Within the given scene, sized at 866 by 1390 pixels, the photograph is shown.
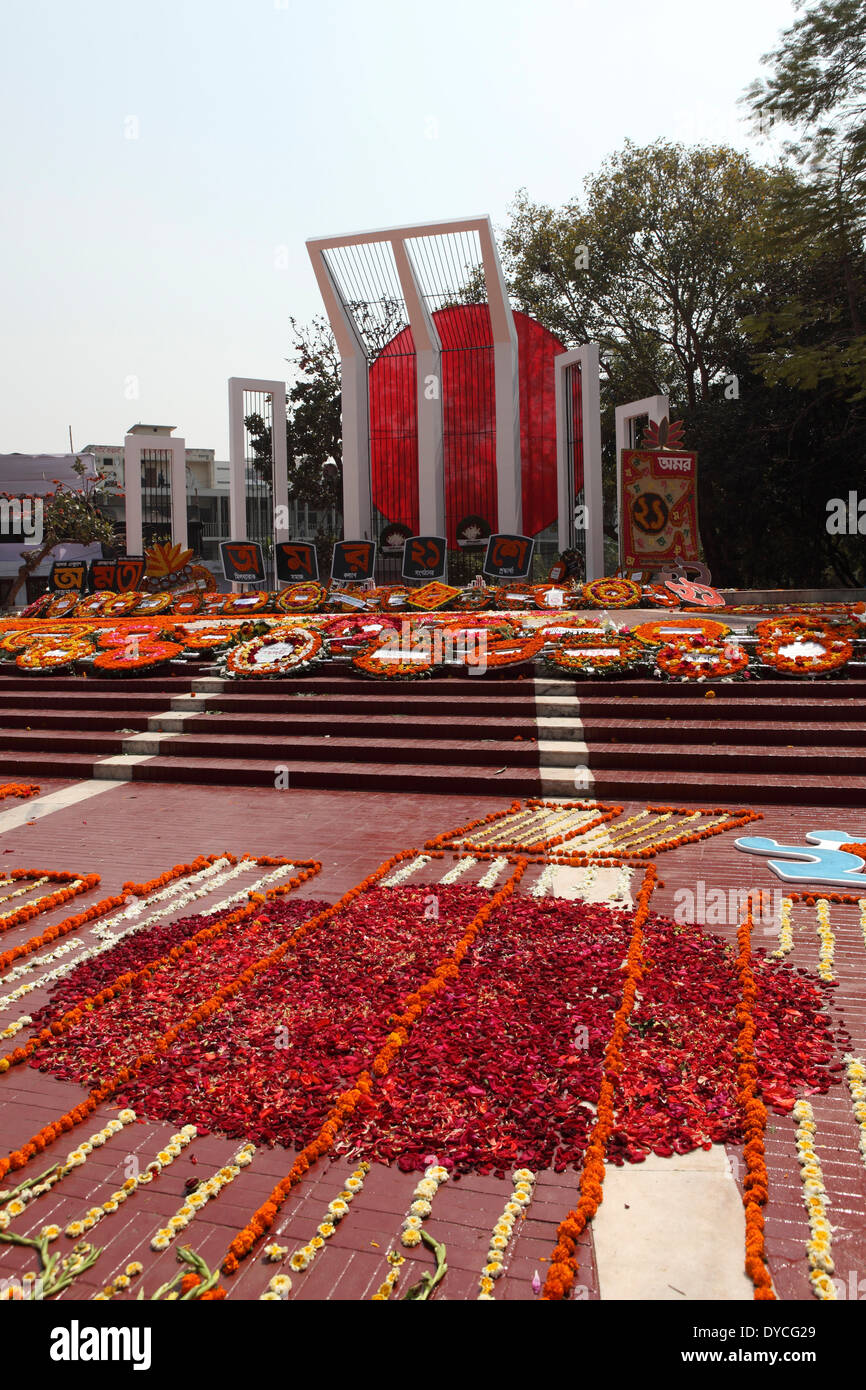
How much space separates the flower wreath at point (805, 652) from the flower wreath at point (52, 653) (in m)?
7.92

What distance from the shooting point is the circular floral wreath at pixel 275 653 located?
10844 millimetres

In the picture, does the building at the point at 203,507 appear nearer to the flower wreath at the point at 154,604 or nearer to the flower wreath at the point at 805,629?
the flower wreath at the point at 154,604

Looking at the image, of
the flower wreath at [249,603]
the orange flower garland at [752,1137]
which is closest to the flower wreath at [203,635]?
the flower wreath at [249,603]

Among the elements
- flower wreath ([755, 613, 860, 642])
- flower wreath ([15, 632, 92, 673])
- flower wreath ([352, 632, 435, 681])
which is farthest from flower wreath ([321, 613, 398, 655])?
flower wreath ([755, 613, 860, 642])

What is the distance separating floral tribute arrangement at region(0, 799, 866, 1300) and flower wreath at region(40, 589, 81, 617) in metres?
12.6

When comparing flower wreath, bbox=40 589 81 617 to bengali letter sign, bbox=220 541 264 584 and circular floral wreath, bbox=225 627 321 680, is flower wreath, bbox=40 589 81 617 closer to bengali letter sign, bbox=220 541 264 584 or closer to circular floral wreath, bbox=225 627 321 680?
bengali letter sign, bbox=220 541 264 584

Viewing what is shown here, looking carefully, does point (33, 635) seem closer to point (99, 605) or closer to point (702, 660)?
point (99, 605)

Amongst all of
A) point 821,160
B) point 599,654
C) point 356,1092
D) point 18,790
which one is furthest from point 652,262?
point 356,1092

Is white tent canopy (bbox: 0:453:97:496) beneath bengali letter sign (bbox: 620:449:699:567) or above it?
above

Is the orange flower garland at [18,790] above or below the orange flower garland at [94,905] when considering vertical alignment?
above

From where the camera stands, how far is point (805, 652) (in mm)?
9609

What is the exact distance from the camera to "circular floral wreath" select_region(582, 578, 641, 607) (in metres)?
13.3

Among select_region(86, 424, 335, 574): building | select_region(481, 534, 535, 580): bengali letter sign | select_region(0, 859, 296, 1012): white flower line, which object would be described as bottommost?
select_region(0, 859, 296, 1012): white flower line

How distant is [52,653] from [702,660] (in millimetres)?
7797
